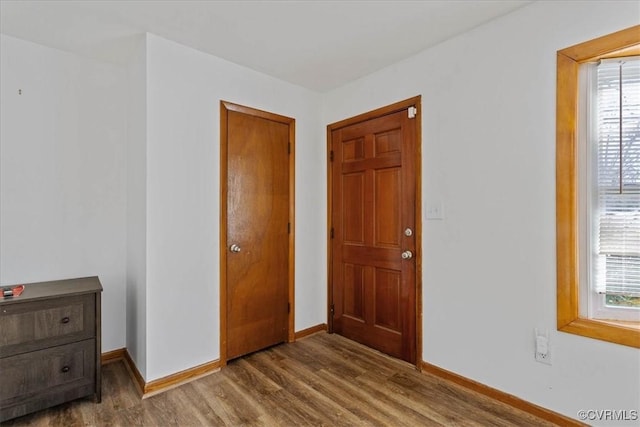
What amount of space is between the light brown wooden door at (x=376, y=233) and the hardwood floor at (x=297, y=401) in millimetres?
356

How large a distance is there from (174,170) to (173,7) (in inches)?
40.1

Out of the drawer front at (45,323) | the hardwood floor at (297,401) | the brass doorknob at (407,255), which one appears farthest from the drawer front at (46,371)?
the brass doorknob at (407,255)

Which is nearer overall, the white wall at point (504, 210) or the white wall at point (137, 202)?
the white wall at point (504, 210)

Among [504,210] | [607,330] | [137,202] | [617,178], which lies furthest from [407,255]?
[137,202]

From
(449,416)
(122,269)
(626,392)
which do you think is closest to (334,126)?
(122,269)

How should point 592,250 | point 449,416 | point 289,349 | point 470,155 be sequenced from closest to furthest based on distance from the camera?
1. point 592,250
2. point 449,416
3. point 470,155
4. point 289,349

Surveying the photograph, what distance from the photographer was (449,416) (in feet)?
6.26

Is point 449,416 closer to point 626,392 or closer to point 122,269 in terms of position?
point 626,392

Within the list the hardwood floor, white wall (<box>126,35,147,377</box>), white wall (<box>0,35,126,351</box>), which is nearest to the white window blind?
the hardwood floor

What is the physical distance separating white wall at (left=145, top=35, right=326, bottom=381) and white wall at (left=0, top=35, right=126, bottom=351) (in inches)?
27.2

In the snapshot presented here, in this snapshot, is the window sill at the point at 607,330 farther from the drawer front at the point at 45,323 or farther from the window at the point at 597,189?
the drawer front at the point at 45,323

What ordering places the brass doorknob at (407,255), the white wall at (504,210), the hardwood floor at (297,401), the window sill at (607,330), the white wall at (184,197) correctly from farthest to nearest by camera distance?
the brass doorknob at (407,255) → the white wall at (184,197) → the hardwood floor at (297,401) → the white wall at (504,210) → the window sill at (607,330)

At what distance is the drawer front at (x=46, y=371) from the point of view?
1812 mm

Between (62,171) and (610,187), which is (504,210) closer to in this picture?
(610,187)
